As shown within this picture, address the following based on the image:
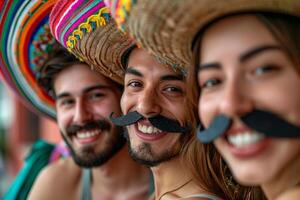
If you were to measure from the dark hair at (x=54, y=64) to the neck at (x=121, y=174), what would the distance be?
48 cm

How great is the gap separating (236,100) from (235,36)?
17 cm

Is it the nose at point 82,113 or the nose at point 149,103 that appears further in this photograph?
the nose at point 82,113

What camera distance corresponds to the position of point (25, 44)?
2438 millimetres

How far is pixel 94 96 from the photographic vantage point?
2.33m

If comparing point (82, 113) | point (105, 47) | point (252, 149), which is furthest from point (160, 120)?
point (82, 113)

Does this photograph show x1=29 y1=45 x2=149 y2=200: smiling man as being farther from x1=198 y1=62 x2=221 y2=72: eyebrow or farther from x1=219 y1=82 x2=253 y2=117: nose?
x1=219 y1=82 x2=253 y2=117: nose

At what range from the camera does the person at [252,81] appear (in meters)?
1.19

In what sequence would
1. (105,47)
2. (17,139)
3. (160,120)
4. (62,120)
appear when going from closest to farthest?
(160,120), (105,47), (62,120), (17,139)

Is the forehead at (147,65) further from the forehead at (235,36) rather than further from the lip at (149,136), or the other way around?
the forehead at (235,36)

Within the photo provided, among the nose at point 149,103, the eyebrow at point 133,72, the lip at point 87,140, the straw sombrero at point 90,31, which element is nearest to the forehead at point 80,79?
the lip at point 87,140

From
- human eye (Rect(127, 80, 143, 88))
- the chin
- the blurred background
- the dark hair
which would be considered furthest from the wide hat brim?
the blurred background

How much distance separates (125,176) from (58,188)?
377mm

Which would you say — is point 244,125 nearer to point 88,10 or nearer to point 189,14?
point 189,14

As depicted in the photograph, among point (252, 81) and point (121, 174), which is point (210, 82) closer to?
point (252, 81)
